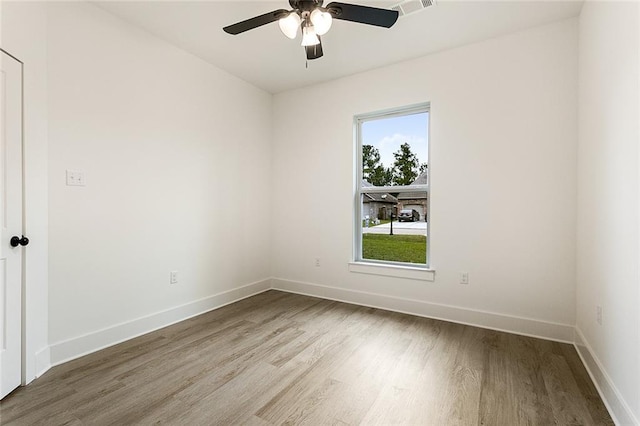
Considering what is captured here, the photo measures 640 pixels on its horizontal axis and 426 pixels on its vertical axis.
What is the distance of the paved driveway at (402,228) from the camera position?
349 cm

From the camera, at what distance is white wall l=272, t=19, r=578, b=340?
105 inches

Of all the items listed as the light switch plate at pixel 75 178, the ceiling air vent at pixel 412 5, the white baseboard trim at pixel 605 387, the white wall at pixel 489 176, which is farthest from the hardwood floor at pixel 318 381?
the ceiling air vent at pixel 412 5

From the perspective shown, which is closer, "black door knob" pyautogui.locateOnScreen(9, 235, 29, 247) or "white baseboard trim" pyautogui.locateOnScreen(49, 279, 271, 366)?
"black door knob" pyautogui.locateOnScreen(9, 235, 29, 247)

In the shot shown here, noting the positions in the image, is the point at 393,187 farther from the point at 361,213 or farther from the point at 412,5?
the point at 412,5

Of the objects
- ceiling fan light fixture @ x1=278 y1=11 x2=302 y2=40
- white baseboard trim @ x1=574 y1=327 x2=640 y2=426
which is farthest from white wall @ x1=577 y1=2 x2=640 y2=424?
ceiling fan light fixture @ x1=278 y1=11 x2=302 y2=40

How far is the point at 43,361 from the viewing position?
6.97ft

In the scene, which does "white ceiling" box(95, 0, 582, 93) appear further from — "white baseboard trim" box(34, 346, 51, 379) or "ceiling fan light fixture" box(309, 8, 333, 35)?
"white baseboard trim" box(34, 346, 51, 379)

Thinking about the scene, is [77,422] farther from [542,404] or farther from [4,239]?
[542,404]

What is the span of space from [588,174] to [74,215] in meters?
4.00

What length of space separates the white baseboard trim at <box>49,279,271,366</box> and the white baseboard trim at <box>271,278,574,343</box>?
39.8 inches

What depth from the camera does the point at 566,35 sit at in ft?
8.63

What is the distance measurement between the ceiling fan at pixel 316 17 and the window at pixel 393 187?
168 cm

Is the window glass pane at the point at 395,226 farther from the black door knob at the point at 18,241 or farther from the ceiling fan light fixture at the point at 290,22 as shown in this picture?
the black door knob at the point at 18,241

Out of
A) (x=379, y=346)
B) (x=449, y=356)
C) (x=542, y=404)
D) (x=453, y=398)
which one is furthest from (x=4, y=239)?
(x=542, y=404)
